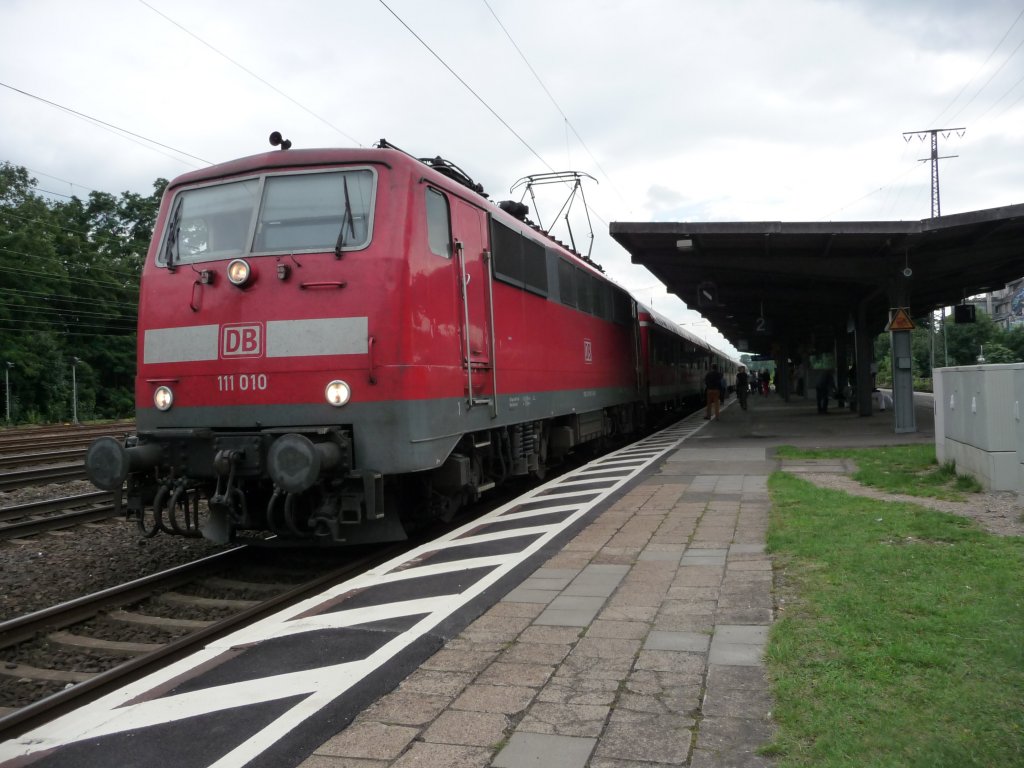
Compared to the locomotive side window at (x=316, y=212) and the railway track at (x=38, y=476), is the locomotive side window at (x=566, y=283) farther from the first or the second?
the railway track at (x=38, y=476)

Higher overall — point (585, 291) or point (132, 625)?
point (585, 291)

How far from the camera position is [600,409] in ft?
46.6

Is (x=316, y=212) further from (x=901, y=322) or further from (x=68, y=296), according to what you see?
(x=68, y=296)

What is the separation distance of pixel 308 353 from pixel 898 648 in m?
4.46

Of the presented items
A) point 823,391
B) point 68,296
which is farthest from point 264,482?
point 68,296

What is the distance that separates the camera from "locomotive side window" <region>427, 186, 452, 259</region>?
23.3ft

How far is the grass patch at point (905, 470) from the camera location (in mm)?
9047

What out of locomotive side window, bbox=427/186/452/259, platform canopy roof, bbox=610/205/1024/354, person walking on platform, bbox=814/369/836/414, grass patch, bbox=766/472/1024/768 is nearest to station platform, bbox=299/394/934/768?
grass patch, bbox=766/472/1024/768

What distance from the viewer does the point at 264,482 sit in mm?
6688

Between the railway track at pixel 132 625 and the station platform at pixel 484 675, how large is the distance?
0.58 metres

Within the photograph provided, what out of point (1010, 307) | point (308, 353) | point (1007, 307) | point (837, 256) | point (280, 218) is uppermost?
point (1007, 307)

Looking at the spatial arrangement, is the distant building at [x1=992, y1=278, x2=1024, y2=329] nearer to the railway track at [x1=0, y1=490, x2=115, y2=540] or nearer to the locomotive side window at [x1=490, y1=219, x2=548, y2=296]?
the locomotive side window at [x1=490, y1=219, x2=548, y2=296]

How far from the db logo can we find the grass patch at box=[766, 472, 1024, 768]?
4.25 meters

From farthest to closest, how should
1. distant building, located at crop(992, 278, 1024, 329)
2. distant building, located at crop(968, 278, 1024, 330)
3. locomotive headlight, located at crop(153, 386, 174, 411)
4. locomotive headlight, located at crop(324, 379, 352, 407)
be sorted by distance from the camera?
distant building, located at crop(992, 278, 1024, 329)
distant building, located at crop(968, 278, 1024, 330)
locomotive headlight, located at crop(153, 386, 174, 411)
locomotive headlight, located at crop(324, 379, 352, 407)
